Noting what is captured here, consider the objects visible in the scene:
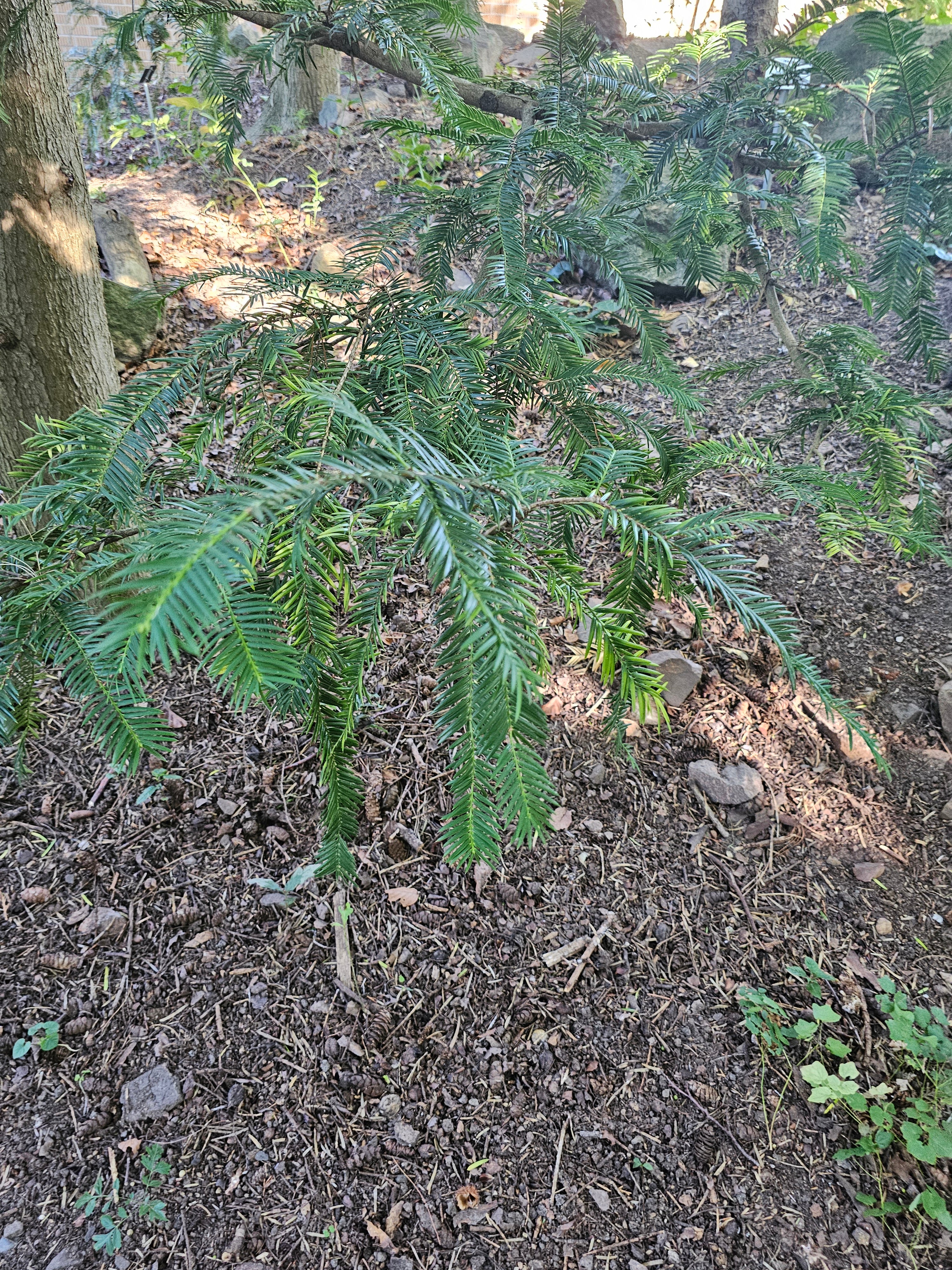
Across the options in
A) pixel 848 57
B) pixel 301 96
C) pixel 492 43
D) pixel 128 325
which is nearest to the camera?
pixel 128 325

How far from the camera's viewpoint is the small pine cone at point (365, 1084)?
5.65 feet

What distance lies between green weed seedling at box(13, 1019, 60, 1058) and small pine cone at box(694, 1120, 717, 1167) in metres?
1.54

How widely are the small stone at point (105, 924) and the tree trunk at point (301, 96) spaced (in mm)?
5289

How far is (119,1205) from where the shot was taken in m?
1.58

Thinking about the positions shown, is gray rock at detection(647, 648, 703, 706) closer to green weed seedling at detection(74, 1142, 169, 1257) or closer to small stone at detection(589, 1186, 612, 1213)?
small stone at detection(589, 1186, 612, 1213)

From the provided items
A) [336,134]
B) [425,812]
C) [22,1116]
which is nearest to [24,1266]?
[22,1116]

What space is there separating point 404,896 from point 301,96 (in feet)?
18.4

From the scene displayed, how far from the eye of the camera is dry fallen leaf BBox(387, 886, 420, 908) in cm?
199

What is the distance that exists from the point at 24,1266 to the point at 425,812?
1286mm

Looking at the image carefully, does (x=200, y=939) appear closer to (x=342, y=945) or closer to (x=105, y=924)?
(x=105, y=924)

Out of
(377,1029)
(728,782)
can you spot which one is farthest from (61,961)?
(728,782)

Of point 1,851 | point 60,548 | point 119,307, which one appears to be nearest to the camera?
point 60,548

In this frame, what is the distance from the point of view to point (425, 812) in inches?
85.0

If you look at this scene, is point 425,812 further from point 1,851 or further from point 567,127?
point 567,127
